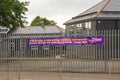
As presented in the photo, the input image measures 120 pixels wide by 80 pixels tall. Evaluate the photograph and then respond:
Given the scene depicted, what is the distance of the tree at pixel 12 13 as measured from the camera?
3860 centimetres

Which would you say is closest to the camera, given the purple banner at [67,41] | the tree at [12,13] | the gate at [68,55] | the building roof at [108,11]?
the gate at [68,55]

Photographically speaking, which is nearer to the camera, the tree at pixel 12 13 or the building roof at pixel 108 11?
the tree at pixel 12 13

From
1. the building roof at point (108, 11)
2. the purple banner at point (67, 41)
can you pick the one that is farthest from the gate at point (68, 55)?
the building roof at point (108, 11)

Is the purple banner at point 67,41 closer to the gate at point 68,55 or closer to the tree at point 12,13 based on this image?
the gate at point 68,55

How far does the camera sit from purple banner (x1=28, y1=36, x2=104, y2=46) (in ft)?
73.3

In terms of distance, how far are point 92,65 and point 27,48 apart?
462 cm

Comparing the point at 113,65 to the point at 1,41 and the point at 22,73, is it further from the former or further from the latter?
the point at 1,41

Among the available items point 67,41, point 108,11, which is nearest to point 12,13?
point 108,11

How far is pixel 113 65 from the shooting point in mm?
20188

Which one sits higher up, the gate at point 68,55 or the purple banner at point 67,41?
the purple banner at point 67,41

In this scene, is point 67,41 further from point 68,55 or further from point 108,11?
point 108,11

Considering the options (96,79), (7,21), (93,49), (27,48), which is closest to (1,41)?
(27,48)

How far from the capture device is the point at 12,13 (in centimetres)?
4119

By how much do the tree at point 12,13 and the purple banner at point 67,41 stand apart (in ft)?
51.4
